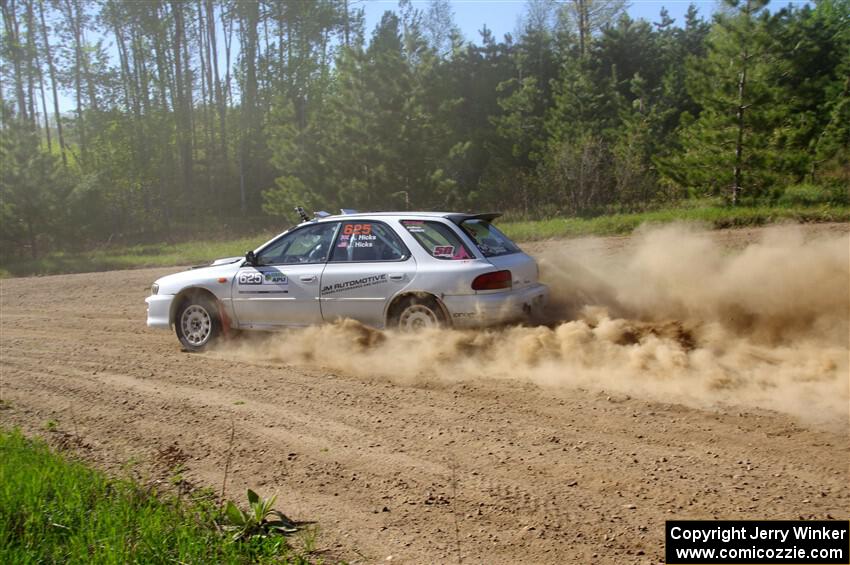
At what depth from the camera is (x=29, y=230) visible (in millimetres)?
30062

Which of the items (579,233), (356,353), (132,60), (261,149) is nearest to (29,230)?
(261,149)

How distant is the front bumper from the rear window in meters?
3.98

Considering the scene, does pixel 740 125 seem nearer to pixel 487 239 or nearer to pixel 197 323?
pixel 487 239

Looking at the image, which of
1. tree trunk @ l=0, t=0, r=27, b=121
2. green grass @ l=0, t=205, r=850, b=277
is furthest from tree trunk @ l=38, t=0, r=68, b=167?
green grass @ l=0, t=205, r=850, b=277

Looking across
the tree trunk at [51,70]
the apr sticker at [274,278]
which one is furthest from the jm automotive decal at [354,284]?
the tree trunk at [51,70]

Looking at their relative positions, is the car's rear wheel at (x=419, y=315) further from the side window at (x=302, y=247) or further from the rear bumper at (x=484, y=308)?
the side window at (x=302, y=247)

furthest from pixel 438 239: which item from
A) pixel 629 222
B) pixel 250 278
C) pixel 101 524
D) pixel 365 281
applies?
pixel 629 222

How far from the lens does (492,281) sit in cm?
745

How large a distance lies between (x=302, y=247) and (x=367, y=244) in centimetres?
91

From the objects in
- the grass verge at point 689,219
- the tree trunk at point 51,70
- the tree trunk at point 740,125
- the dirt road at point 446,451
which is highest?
the tree trunk at point 51,70

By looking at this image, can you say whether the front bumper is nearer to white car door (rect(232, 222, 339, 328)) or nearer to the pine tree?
white car door (rect(232, 222, 339, 328))

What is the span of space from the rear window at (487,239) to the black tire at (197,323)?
340 cm

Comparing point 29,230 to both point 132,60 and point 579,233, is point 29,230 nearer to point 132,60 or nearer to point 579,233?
point 132,60

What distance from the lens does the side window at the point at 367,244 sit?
26.1ft
